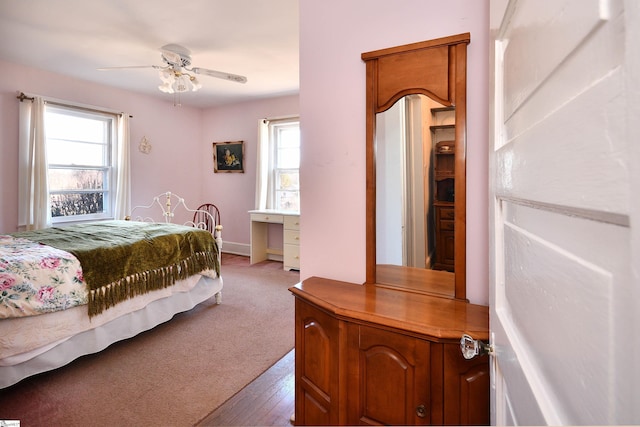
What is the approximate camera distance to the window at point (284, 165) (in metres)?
5.16

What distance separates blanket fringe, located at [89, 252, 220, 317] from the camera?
7.33 feet

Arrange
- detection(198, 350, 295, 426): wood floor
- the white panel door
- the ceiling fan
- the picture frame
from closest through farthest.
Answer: the white panel door → detection(198, 350, 295, 426): wood floor → the ceiling fan → the picture frame

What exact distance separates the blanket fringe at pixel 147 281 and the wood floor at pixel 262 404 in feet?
3.81

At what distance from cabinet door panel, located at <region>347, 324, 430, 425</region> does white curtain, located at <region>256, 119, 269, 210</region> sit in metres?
4.14

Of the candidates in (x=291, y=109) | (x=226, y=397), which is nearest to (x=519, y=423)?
(x=226, y=397)

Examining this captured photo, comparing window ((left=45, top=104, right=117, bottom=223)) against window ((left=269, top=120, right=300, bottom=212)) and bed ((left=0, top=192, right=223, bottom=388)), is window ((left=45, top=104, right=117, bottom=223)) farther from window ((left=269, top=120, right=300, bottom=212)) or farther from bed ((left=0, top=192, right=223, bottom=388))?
window ((left=269, top=120, right=300, bottom=212))

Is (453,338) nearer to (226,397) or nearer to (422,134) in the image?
(422,134)

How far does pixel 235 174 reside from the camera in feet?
18.5

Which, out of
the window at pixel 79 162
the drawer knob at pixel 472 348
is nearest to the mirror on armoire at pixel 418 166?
the drawer knob at pixel 472 348

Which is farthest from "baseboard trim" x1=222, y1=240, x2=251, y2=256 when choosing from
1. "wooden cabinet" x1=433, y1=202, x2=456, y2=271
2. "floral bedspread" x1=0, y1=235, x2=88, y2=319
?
"wooden cabinet" x1=433, y1=202, x2=456, y2=271

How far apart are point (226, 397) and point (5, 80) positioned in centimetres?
422

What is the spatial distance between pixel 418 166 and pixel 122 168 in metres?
4.40

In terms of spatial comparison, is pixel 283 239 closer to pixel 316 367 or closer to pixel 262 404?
pixel 262 404

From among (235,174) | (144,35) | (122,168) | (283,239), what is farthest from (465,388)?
(235,174)
